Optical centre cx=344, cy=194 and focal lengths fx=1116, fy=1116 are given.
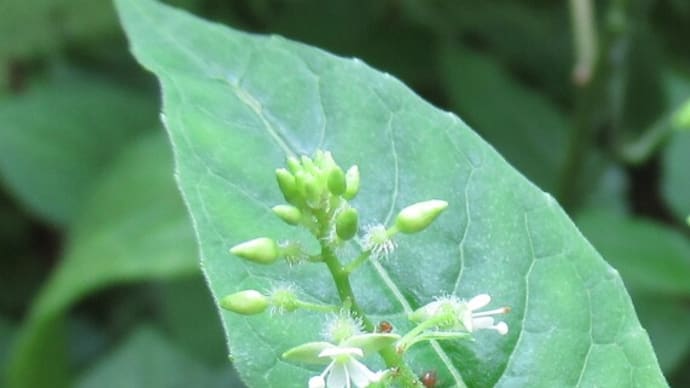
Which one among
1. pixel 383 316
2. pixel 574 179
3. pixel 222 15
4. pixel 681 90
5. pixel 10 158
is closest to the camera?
pixel 383 316

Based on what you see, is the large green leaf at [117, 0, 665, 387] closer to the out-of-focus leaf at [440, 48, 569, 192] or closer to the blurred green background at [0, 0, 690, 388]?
the blurred green background at [0, 0, 690, 388]

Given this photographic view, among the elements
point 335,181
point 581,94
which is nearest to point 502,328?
point 335,181

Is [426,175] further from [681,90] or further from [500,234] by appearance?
[681,90]

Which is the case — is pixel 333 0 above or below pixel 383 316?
below

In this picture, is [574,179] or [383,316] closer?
[383,316]

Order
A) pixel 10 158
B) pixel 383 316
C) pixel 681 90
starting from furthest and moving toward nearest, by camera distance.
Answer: pixel 10 158
pixel 681 90
pixel 383 316

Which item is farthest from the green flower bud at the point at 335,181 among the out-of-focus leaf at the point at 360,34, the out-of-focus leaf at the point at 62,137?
the out-of-focus leaf at the point at 360,34

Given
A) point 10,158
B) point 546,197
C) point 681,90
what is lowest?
point 10,158

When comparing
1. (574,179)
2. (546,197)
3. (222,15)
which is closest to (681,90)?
(574,179)
